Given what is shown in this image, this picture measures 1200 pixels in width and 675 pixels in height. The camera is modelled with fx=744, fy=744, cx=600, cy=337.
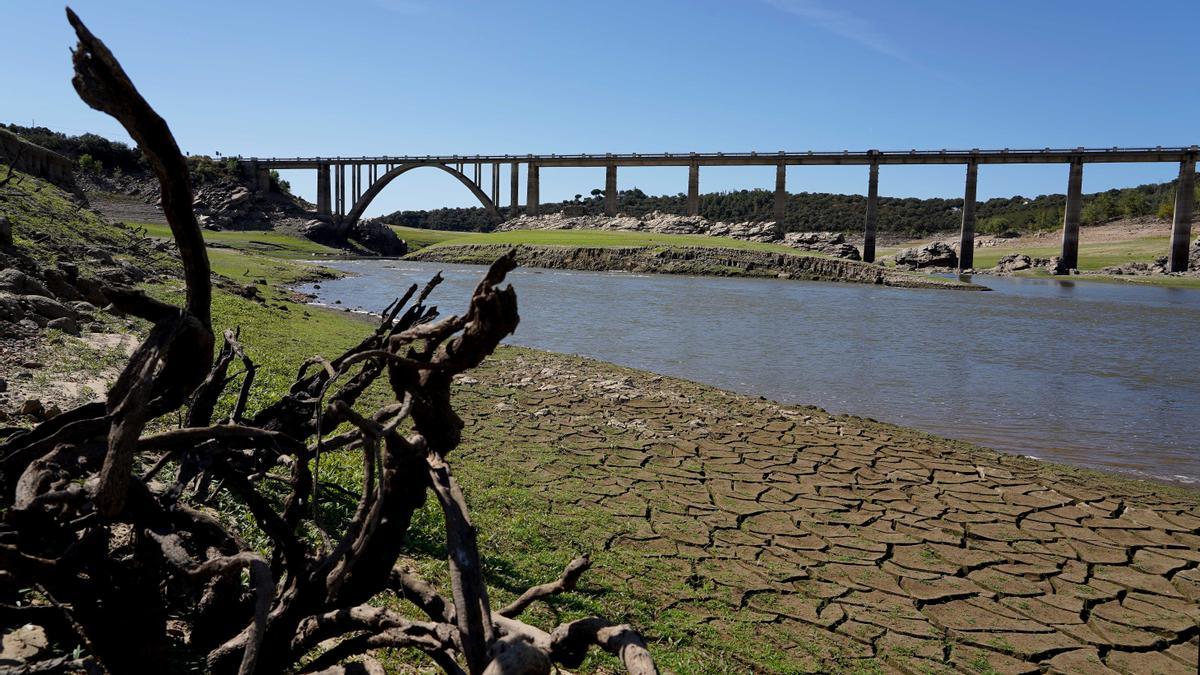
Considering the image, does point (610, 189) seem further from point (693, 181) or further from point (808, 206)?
point (808, 206)

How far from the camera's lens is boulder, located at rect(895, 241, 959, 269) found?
62.0 meters

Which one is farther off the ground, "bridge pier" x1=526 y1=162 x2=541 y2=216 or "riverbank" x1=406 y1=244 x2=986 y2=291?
"bridge pier" x1=526 y1=162 x2=541 y2=216

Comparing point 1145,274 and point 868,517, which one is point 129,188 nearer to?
point 868,517

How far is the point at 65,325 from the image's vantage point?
701 centimetres

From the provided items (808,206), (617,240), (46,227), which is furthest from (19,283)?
(808,206)

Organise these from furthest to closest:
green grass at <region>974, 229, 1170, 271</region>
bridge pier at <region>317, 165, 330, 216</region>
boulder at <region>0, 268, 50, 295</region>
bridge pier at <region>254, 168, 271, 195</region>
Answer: bridge pier at <region>254, 168, 271, 195</region>
bridge pier at <region>317, 165, 330, 216</region>
green grass at <region>974, 229, 1170, 271</region>
boulder at <region>0, 268, 50, 295</region>

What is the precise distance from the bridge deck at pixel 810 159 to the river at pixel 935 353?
27.5 meters

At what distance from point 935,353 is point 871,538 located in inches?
520

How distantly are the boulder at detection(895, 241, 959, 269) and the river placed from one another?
27357 mm

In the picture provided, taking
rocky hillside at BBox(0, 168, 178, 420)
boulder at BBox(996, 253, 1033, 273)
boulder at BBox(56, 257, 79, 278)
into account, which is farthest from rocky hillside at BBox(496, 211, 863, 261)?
boulder at BBox(56, 257, 79, 278)

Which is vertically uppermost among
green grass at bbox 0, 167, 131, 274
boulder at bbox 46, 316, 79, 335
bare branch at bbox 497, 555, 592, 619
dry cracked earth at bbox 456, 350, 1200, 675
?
green grass at bbox 0, 167, 131, 274

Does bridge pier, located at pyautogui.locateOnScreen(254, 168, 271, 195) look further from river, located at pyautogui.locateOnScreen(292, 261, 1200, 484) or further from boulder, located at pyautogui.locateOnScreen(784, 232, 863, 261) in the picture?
boulder, located at pyautogui.locateOnScreen(784, 232, 863, 261)

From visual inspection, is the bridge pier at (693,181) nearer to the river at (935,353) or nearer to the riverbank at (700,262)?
the riverbank at (700,262)

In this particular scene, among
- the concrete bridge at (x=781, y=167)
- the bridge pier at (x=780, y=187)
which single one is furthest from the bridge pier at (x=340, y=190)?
the bridge pier at (x=780, y=187)
